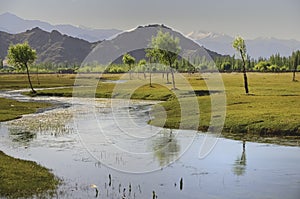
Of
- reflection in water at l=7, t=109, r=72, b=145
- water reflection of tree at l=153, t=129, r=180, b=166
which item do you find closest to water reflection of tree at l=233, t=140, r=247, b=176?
water reflection of tree at l=153, t=129, r=180, b=166

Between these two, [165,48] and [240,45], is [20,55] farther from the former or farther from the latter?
[240,45]

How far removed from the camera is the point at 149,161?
110 ft

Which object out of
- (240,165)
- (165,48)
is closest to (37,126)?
(240,165)

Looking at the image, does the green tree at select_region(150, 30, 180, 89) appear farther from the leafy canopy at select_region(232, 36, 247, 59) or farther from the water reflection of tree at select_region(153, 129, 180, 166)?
the water reflection of tree at select_region(153, 129, 180, 166)

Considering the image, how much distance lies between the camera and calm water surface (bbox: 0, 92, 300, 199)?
25391mm

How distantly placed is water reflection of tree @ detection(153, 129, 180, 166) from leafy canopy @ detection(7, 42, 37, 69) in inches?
3065

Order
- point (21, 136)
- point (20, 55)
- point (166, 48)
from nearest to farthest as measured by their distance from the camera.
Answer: point (21, 136), point (20, 55), point (166, 48)

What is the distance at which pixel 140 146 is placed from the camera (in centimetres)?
4028

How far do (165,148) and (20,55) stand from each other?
86407mm

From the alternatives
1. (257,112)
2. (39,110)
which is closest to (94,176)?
(257,112)

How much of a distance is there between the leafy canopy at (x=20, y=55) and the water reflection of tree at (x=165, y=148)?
77845 millimetres

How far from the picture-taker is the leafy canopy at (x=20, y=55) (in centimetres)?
11504

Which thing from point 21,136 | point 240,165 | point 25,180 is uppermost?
point 25,180

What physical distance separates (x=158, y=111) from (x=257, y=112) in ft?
60.9
